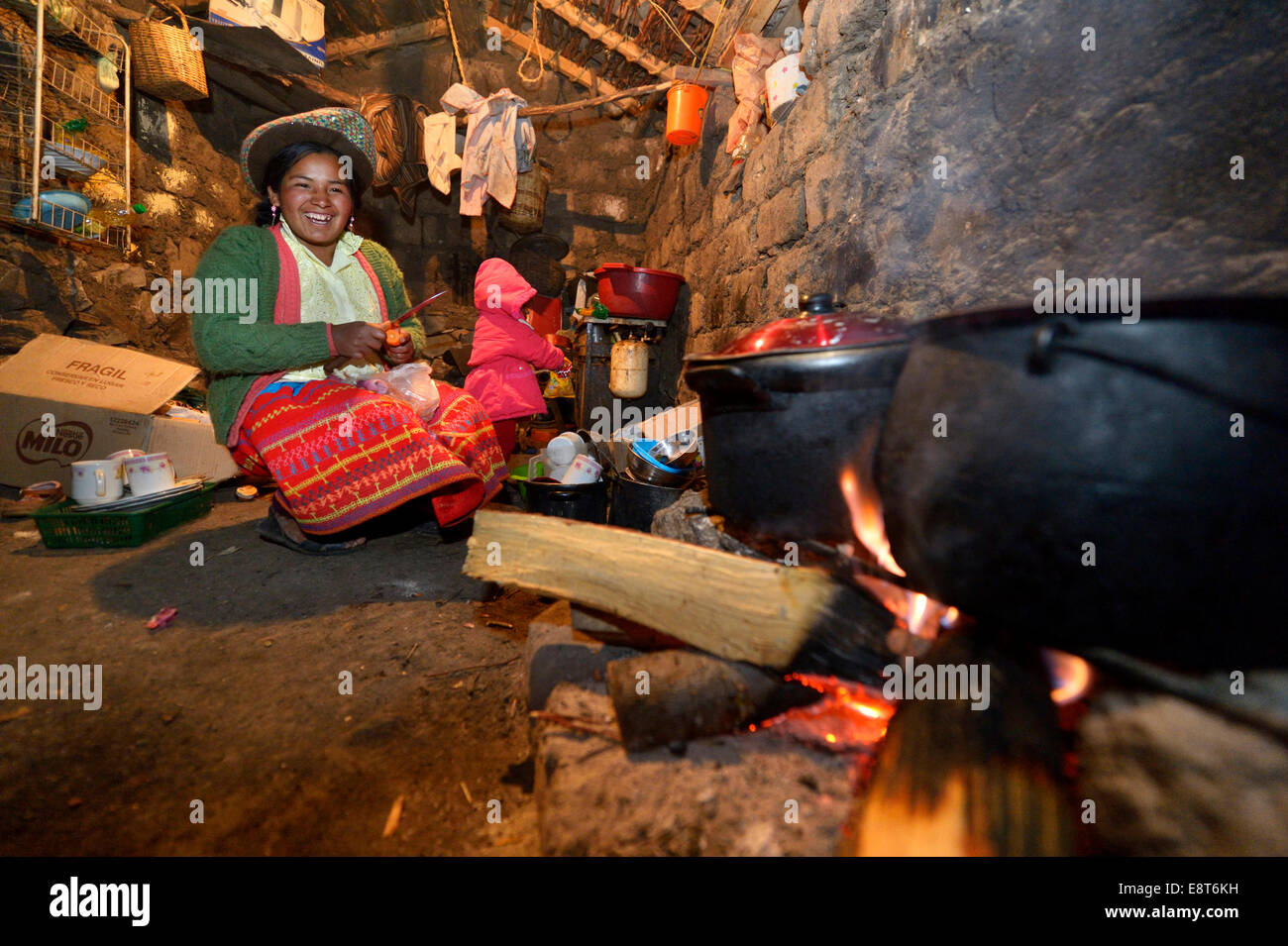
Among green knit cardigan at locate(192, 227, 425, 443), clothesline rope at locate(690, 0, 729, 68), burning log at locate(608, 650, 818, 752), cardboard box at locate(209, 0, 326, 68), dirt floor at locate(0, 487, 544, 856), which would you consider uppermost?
cardboard box at locate(209, 0, 326, 68)

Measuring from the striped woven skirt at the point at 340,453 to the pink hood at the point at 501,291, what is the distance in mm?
1779

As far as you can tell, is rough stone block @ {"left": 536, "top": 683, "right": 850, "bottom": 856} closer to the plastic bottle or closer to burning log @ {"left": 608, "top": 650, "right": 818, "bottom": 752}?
burning log @ {"left": 608, "top": 650, "right": 818, "bottom": 752}

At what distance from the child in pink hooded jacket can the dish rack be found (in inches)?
125

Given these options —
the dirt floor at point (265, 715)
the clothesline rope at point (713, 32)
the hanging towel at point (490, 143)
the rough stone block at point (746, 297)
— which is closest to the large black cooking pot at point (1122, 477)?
the dirt floor at point (265, 715)

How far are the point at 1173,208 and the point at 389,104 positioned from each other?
7418mm

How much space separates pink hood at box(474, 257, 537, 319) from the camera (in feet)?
13.5

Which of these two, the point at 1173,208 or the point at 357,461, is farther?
the point at 357,461

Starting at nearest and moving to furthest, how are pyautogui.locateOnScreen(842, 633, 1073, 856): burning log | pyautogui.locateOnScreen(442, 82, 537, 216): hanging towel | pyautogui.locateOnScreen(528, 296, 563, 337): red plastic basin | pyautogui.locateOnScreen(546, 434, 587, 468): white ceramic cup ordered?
pyautogui.locateOnScreen(842, 633, 1073, 856): burning log → pyautogui.locateOnScreen(546, 434, 587, 468): white ceramic cup → pyautogui.locateOnScreen(442, 82, 537, 216): hanging towel → pyautogui.locateOnScreen(528, 296, 563, 337): red plastic basin

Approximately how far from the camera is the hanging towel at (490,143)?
584 centimetres

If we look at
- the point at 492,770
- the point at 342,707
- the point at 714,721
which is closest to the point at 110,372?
the point at 342,707

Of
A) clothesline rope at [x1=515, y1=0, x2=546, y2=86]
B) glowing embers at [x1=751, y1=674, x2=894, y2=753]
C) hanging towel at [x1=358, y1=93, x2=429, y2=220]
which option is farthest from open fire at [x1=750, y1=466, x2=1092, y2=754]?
clothesline rope at [x1=515, y1=0, x2=546, y2=86]

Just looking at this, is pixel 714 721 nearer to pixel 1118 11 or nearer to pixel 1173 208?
pixel 1173 208

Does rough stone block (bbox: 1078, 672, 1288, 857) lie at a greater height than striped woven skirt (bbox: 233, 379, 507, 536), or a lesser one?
lesser
